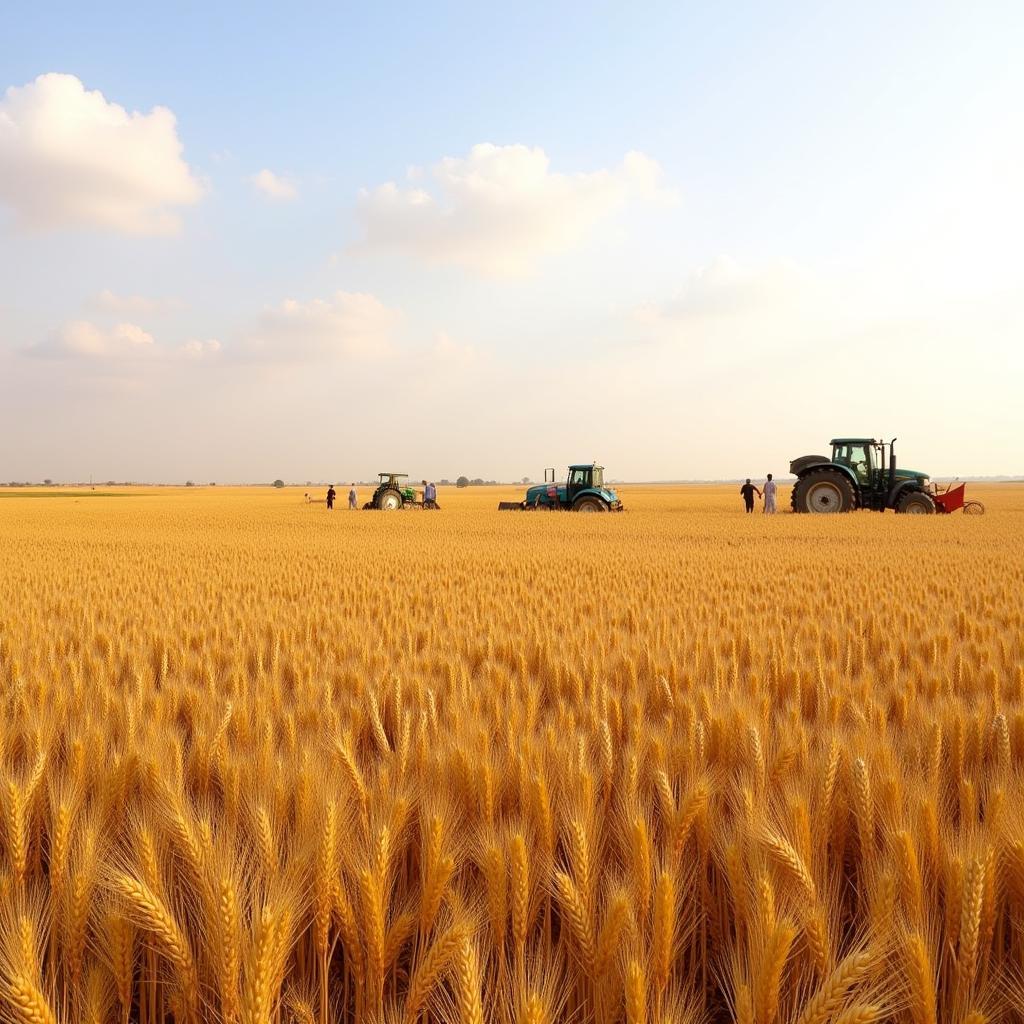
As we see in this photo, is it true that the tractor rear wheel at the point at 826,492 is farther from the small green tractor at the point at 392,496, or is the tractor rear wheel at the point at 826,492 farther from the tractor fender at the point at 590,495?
the small green tractor at the point at 392,496

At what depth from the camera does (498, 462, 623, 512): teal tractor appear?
25.4 m

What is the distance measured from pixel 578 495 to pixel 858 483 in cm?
913

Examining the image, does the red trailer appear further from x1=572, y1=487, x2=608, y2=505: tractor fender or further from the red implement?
x1=572, y1=487, x2=608, y2=505: tractor fender

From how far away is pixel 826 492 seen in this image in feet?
67.4

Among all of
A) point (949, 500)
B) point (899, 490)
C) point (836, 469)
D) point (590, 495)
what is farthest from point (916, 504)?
point (590, 495)

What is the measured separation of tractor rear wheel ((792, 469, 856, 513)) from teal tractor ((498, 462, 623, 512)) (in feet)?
21.8

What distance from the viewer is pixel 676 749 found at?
248cm

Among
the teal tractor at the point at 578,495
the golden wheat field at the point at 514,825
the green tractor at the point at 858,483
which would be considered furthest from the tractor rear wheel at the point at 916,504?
the golden wheat field at the point at 514,825

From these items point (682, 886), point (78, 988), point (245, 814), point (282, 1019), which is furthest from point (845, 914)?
point (78, 988)

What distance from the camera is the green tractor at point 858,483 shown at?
20.2m

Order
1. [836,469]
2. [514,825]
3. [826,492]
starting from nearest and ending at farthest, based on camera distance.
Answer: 1. [514,825]
2. [836,469]
3. [826,492]

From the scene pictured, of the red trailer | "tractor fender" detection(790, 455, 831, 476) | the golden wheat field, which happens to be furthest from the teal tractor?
the golden wheat field

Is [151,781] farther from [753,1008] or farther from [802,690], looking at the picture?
[802,690]

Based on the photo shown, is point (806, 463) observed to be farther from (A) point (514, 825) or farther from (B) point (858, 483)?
(A) point (514, 825)
